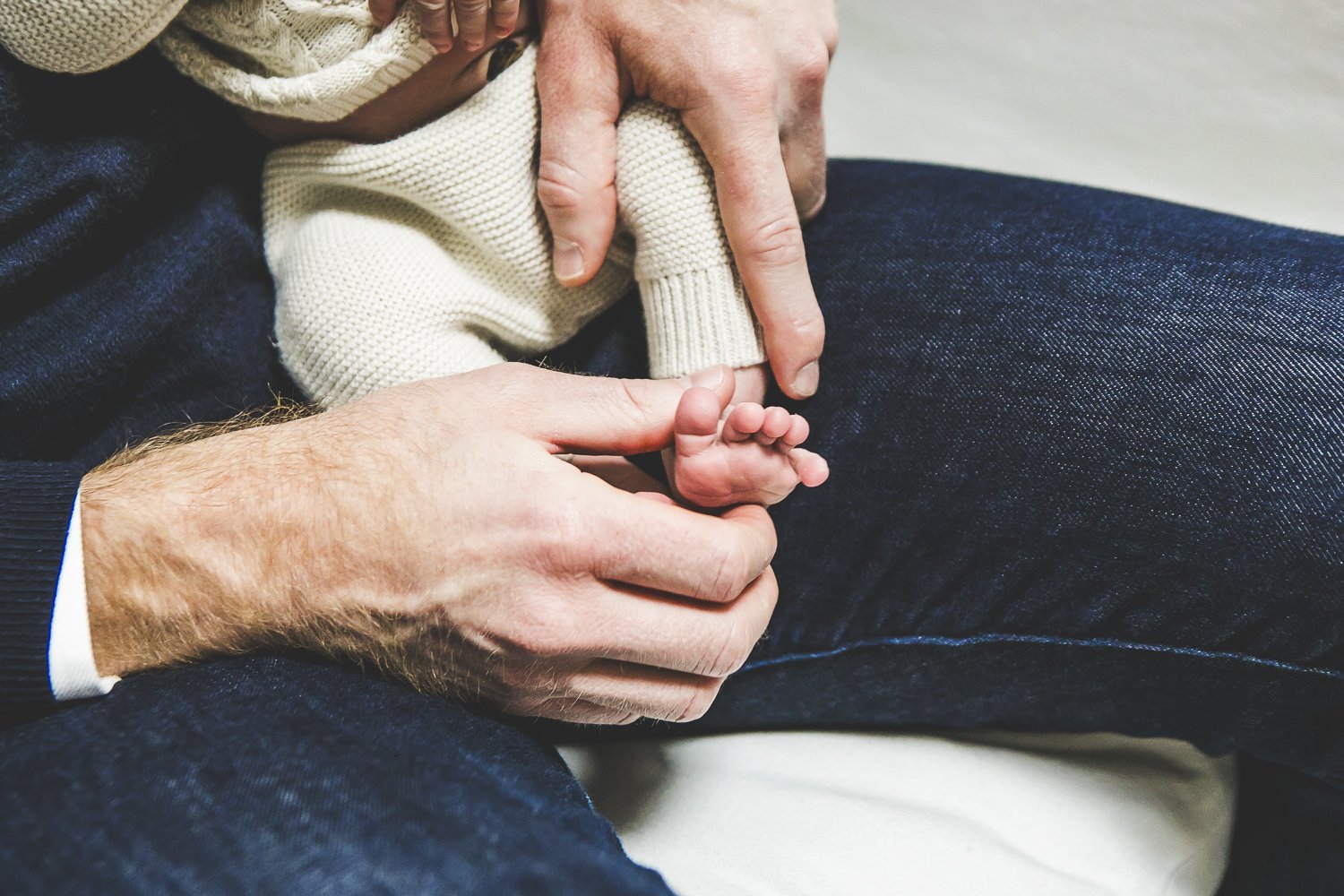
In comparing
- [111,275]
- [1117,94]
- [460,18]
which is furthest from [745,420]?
[1117,94]

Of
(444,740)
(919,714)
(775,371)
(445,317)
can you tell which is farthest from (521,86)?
(919,714)

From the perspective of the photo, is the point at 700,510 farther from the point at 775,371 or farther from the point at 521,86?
the point at 521,86

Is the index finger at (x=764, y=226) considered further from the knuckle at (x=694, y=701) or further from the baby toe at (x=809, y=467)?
the knuckle at (x=694, y=701)

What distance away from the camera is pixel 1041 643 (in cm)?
67

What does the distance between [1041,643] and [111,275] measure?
726mm

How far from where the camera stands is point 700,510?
67 cm

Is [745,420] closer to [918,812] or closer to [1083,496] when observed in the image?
[1083,496]

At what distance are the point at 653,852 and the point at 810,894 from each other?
0.39 feet

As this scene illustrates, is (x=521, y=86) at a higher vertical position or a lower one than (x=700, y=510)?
higher

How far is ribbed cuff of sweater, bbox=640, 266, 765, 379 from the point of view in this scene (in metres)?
0.67

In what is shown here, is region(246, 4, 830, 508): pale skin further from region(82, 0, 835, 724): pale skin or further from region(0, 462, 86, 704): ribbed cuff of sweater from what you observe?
region(0, 462, 86, 704): ribbed cuff of sweater

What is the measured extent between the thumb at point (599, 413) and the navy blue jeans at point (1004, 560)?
153 millimetres

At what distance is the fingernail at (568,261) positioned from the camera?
2.20ft

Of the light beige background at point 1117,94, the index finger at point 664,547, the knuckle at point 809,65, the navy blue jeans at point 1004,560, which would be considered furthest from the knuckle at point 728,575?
the light beige background at point 1117,94
